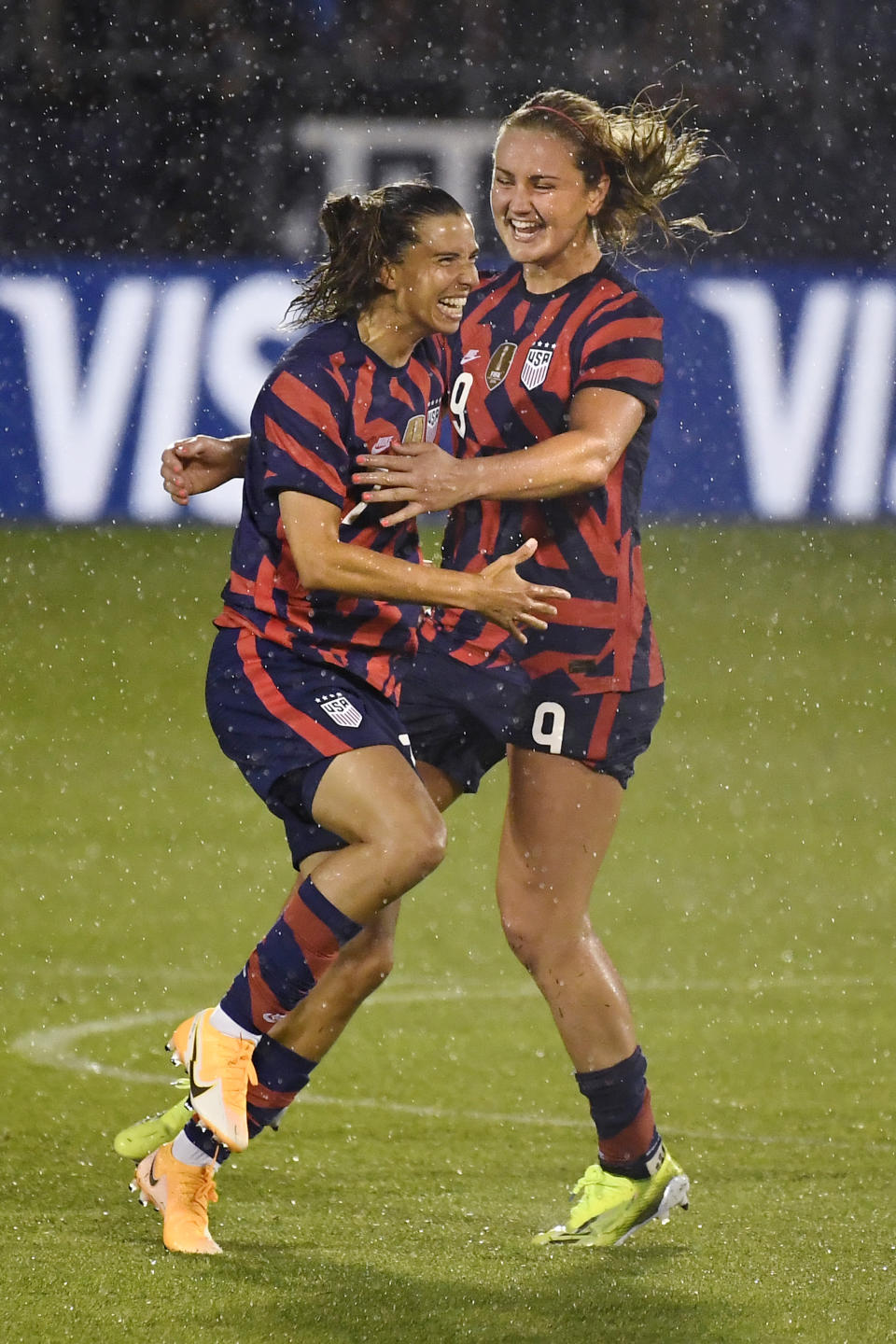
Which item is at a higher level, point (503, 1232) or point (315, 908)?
point (315, 908)

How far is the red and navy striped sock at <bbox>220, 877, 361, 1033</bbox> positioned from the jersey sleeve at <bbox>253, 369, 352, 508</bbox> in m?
0.77

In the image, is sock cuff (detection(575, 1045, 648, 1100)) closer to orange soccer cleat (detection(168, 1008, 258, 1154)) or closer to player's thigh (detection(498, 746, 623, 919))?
player's thigh (detection(498, 746, 623, 919))

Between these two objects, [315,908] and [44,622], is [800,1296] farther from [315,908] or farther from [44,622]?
[44,622]

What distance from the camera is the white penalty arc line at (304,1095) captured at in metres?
5.18

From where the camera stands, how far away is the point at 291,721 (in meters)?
4.03

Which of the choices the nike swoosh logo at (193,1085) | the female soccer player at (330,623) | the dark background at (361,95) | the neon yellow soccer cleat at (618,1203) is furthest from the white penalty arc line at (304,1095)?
the dark background at (361,95)

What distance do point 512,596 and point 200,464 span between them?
2.91 feet

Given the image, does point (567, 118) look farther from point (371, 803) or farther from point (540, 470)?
point (371, 803)

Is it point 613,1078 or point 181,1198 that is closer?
point 181,1198

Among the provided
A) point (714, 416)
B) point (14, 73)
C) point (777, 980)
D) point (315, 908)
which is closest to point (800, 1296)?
point (315, 908)

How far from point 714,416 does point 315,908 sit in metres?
9.51

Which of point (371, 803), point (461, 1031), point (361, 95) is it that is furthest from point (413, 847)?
point (361, 95)

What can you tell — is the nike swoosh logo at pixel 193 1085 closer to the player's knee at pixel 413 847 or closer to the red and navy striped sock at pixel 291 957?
the red and navy striped sock at pixel 291 957

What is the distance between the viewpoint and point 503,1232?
4.28m
